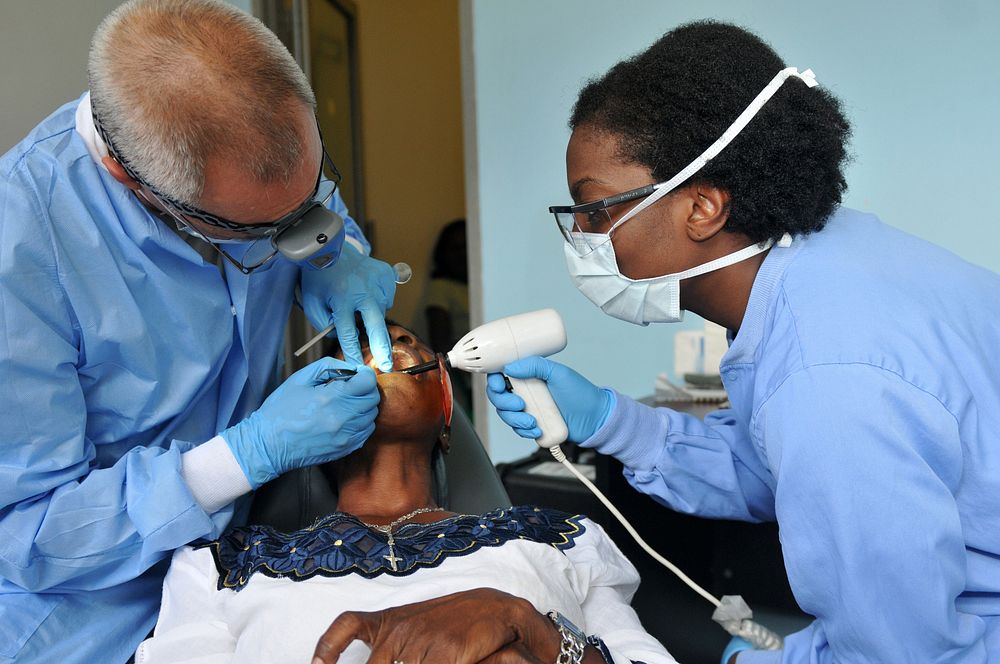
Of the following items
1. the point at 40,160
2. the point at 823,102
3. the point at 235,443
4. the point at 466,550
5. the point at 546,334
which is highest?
the point at 823,102

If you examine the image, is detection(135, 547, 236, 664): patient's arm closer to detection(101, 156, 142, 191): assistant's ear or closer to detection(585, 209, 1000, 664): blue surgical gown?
detection(101, 156, 142, 191): assistant's ear

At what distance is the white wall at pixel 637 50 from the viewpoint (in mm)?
2236

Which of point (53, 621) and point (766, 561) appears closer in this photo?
point (53, 621)

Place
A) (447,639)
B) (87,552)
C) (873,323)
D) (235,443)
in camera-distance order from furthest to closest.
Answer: (235,443)
(87,552)
(873,323)
(447,639)

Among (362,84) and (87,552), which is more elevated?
(362,84)

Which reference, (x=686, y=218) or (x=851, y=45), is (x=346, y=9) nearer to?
(x=851, y=45)

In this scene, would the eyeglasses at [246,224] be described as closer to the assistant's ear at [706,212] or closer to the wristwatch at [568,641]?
the assistant's ear at [706,212]

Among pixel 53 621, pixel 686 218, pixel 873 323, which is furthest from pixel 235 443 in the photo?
pixel 873 323

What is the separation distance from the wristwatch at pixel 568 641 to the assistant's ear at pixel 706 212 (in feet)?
1.89

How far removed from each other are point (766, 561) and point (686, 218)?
3.28 feet

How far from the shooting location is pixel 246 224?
1.22m

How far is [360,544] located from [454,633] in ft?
1.16

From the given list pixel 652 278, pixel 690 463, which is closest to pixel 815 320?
pixel 652 278

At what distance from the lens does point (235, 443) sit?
50.5 inches
